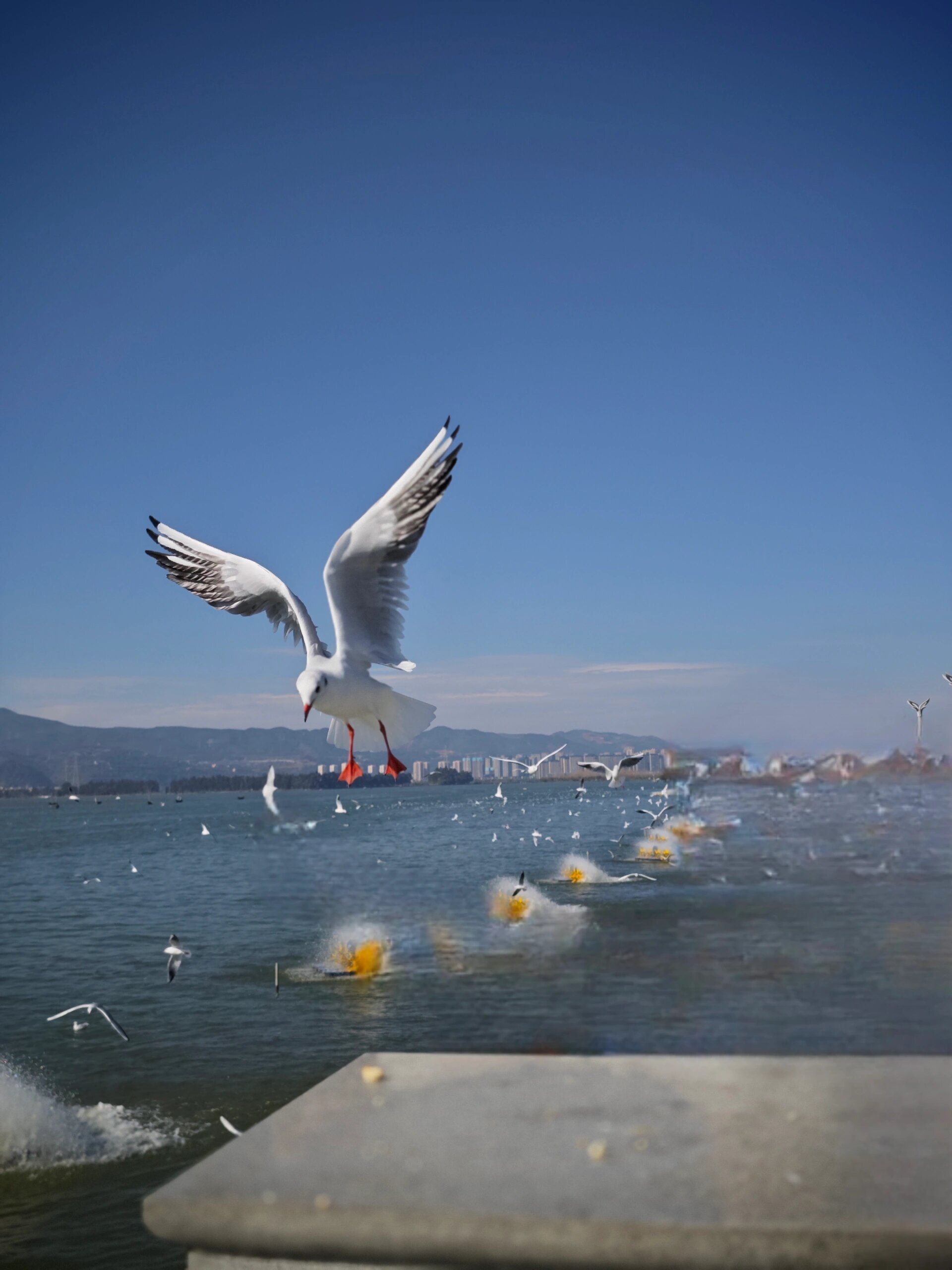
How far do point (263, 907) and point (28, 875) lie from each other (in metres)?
20.9

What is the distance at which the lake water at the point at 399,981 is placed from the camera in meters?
10.3

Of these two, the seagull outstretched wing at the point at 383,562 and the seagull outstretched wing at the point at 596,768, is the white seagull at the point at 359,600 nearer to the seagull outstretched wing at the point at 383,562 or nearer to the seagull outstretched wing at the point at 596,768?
the seagull outstretched wing at the point at 383,562

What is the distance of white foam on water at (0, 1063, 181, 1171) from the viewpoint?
380 inches

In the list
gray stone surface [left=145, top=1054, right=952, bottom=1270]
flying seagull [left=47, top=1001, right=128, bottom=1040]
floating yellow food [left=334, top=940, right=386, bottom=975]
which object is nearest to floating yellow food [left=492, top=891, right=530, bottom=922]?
floating yellow food [left=334, top=940, right=386, bottom=975]

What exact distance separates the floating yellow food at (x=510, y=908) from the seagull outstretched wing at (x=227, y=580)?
1629 centimetres

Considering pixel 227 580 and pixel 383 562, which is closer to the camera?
pixel 383 562

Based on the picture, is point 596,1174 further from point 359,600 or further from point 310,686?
point 359,600

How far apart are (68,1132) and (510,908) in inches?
599

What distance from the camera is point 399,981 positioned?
17.0 m

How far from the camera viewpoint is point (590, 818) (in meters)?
65.0

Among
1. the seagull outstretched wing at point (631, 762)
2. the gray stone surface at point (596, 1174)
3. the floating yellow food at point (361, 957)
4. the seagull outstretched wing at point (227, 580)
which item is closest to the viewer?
the gray stone surface at point (596, 1174)

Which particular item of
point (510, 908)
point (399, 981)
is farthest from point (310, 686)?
point (510, 908)

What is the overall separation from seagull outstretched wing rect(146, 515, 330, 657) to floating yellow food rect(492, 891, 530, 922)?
16.3m

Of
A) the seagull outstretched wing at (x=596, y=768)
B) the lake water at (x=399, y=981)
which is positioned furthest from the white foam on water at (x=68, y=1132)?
the seagull outstretched wing at (x=596, y=768)
